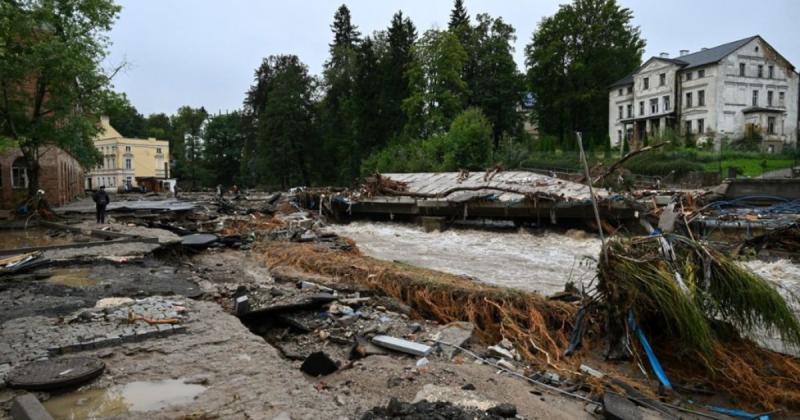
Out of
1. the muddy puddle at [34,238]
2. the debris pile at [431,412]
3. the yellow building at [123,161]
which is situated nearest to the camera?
the debris pile at [431,412]

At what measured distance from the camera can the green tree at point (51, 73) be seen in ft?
64.5

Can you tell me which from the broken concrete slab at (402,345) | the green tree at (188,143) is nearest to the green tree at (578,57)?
the broken concrete slab at (402,345)

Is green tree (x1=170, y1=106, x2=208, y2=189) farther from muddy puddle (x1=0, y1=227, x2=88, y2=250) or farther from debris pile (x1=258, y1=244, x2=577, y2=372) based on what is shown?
debris pile (x1=258, y1=244, x2=577, y2=372)

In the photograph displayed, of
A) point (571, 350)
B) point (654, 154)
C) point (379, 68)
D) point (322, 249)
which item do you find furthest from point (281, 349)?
point (379, 68)

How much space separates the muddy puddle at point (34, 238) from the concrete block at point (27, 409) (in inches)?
442

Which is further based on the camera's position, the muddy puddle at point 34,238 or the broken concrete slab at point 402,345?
the muddy puddle at point 34,238

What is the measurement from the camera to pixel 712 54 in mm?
45781

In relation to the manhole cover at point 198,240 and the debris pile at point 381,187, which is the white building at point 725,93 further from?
the manhole cover at point 198,240

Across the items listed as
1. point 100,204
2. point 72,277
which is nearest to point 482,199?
point 100,204

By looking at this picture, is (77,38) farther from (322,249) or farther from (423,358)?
(423,358)

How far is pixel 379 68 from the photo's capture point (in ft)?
181

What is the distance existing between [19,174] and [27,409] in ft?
101

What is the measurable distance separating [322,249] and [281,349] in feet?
27.1

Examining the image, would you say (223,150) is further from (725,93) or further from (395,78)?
(725,93)
